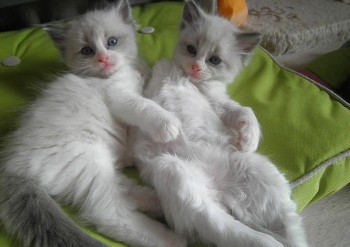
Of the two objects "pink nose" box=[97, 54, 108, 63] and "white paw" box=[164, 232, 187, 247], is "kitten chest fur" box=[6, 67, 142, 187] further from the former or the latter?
"white paw" box=[164, 232, 187, 247]

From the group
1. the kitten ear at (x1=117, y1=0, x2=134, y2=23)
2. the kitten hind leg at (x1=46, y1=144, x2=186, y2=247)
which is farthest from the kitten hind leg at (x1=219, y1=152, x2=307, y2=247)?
the kitten ear at (x1=117, y1=0, x2=134, y2=23)

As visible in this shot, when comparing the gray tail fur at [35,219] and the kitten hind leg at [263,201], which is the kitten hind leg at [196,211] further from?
the gray tail fur at [35,219]

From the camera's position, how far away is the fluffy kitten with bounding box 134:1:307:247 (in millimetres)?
1006

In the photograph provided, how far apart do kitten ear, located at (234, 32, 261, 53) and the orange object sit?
708 millimetres

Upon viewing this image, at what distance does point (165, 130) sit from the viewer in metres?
1.17

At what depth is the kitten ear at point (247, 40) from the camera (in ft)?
4.73

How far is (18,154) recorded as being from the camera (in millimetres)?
1108

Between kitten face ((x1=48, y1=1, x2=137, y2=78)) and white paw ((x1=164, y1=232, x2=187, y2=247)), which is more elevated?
kitten face ((x1=48, y1=1, x2=137, y2=78))

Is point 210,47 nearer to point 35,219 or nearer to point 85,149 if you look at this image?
point 85,149

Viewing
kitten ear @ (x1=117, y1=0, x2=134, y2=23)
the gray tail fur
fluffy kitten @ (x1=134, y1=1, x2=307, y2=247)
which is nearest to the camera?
the gray tail fur

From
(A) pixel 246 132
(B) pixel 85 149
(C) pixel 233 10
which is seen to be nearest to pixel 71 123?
(B) pixel 85 149

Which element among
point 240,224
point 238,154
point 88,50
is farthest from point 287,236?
point 88,50

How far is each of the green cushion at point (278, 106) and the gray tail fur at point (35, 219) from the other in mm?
74

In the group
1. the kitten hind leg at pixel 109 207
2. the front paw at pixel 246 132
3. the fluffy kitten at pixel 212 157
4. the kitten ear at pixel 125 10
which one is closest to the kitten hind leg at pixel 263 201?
the fluffy kitten at pixel 212 157
